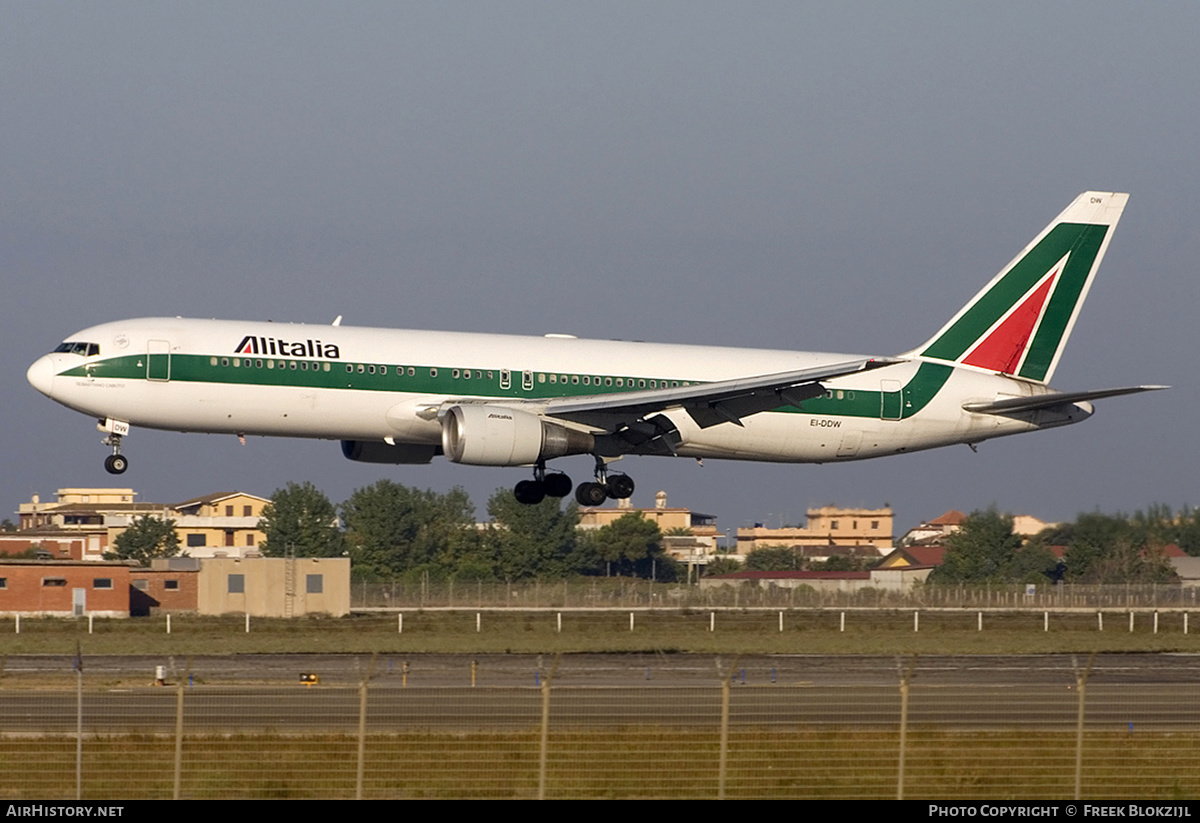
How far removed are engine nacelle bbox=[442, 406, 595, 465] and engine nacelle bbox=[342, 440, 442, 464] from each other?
3463 millimetres

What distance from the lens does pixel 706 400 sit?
42.0 meters

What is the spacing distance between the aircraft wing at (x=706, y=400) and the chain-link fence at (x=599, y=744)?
40.1 feet

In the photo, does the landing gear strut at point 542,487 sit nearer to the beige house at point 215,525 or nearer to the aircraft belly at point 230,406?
the aircraft belly at point 230,406

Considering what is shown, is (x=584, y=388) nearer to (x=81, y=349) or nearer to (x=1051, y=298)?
(x=81, y=349)

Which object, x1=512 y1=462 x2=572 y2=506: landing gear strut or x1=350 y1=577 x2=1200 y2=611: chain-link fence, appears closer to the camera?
x1=512 y1=462 x2=572 y2=506: landing gear strut

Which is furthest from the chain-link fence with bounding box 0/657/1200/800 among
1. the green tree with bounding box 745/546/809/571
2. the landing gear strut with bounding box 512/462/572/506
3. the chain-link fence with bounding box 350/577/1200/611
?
the green tree with bounding box 745/546/809/571

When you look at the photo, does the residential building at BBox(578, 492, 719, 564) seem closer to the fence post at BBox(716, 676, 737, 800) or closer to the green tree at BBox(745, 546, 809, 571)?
the green tree at BBox(745, 546, 809, 571)

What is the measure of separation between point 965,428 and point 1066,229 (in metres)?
7.58

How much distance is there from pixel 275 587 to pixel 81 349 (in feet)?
53.8

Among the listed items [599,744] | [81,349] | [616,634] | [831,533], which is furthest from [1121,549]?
[831,533]

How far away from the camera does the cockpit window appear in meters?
40.1
